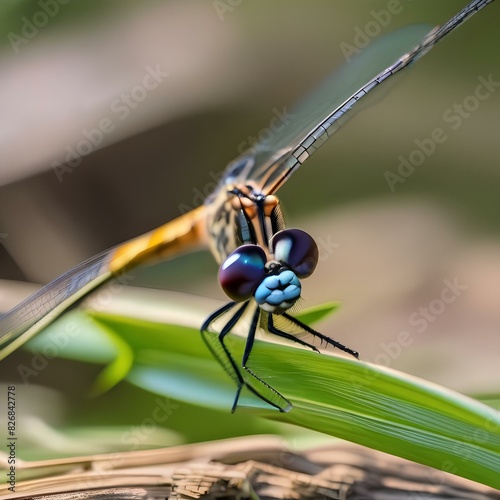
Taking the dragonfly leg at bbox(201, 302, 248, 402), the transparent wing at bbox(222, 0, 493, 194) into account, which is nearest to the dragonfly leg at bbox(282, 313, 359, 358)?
the dragonfly leg at bbox(201, 302, 248, 402)

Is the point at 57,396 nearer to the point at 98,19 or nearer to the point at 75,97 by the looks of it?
the point at 75,97

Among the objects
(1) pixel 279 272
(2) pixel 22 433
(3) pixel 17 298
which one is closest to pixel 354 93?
(1) pixel 279 272

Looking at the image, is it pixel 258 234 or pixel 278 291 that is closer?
pixel 278 291

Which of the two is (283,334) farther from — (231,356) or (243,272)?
(243,272)

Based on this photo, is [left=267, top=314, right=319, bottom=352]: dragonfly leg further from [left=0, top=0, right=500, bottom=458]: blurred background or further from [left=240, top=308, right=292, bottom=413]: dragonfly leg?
[left=0, top=0, right=500, bottom=458]: blurred background

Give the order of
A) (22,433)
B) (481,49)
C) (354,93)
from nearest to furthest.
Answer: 1. (354,93)
2. (22,433)
3. (481,49)

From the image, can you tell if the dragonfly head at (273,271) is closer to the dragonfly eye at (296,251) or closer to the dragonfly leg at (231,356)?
the dragonfly eye at (296,251)

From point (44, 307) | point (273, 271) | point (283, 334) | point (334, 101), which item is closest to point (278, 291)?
point (273, 271)
